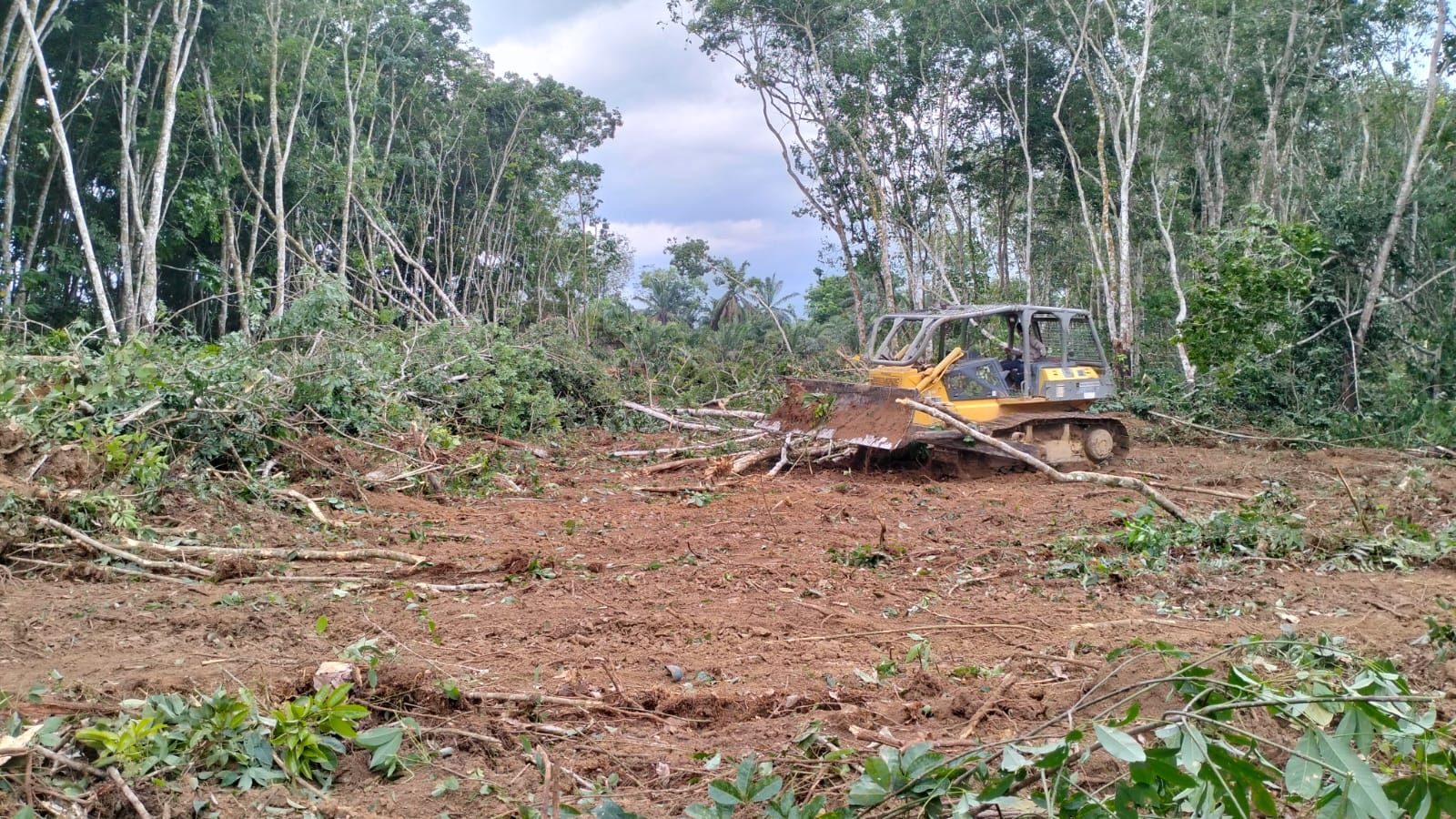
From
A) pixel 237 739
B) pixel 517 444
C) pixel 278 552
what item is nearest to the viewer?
pixel 237 739

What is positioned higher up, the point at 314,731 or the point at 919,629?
the point at 314,731

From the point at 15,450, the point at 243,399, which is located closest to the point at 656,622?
the point at 15,450

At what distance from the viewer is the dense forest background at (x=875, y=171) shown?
1573 centimetres

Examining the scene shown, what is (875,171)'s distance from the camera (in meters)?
28.3

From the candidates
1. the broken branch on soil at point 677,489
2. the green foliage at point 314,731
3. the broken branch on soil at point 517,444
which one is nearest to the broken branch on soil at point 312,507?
the broken branch on soil at point 677,489

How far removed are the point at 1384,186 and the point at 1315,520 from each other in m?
11.5

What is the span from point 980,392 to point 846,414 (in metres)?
1.64

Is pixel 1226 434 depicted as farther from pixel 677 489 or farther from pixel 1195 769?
pixel 1195 769

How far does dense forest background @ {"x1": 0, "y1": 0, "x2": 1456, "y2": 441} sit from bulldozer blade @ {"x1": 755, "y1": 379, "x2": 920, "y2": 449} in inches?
215

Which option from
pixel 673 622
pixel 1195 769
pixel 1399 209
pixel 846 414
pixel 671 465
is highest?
pixel 1399 209

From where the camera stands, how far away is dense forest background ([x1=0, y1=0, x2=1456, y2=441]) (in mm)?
15727

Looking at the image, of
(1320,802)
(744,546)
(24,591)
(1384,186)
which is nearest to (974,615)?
(744,546)

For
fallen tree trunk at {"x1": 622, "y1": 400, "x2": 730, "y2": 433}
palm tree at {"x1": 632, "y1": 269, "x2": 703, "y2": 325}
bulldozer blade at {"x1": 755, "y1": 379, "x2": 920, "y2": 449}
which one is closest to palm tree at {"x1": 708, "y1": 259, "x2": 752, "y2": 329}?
palm tree at {"x1": 632, "y1": 269, "x2": 703, "y2": 325}

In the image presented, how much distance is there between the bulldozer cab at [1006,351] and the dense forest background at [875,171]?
17.7 ft
